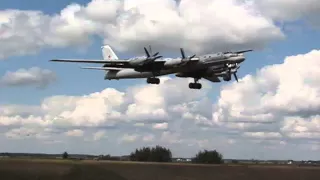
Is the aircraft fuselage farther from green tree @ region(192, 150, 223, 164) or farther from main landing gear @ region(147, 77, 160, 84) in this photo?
green tree @ region(192, 150, 223, 164)

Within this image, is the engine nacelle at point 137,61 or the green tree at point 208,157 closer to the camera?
the engine nacelle at point 137,61

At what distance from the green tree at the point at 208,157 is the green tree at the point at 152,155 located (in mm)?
8542

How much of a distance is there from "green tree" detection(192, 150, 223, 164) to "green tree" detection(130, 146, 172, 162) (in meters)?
8.54

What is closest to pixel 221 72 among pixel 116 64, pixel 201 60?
pixel 201 60

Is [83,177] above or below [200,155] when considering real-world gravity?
below

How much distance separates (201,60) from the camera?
56.3 m

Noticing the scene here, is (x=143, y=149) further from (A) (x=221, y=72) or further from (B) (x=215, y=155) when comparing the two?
(A) (x=221, y=72)

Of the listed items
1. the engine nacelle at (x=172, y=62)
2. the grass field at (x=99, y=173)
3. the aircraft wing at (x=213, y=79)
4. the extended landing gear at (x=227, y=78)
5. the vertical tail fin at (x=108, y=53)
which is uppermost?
the vertical tail fin at (x=108, y=53)

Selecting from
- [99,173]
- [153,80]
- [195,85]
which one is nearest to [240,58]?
[195,85]

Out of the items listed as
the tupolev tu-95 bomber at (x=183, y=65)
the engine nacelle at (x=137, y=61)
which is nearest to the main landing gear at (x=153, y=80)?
the tupolev tu-95 bomber at (x=183, y=65)

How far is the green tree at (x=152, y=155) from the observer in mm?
151250

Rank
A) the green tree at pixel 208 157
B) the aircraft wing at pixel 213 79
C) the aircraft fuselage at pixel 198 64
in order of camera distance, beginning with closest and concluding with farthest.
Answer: the aircraft fuselage at pixel 198 64 < the aircraft wing at pixel 213 79 < the green tree at pixel 208 157

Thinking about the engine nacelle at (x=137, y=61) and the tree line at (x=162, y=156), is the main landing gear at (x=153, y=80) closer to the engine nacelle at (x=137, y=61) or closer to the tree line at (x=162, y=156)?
the engine nacelle at (x=137, y=61)

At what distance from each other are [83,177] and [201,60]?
20.3 m
